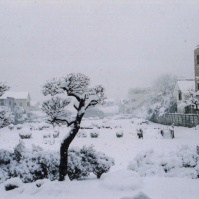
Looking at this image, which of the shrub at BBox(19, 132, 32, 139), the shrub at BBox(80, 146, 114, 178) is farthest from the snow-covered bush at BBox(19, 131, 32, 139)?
the shrub at BBox(80, 146, 114, 178)

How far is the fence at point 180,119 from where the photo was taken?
3616 centimetres

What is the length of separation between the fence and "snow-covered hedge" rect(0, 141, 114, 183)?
85.3ft

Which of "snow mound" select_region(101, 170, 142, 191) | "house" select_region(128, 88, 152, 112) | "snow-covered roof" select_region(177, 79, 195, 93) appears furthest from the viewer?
"house" select_region(128, 88, 152, 112)

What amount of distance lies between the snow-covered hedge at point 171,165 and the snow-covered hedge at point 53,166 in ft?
4.86

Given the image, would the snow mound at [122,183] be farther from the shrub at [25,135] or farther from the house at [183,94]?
the house at [183,94]

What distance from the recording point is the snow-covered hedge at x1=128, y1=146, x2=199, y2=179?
11711mm

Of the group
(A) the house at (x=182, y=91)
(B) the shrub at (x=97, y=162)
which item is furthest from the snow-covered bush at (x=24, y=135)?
(A) the house at (x=182, y=91)

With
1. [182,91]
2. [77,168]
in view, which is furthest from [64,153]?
[182,91]

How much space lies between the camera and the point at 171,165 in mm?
12227

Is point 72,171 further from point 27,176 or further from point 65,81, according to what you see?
point 65,81

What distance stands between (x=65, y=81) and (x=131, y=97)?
98.3 metres

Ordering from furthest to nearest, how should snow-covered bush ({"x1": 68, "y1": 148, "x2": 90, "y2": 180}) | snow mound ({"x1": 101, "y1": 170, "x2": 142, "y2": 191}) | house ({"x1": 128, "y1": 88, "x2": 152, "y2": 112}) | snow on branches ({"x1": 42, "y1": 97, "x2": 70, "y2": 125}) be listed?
house ({"x1": 128, "y1": 88, "x2": 152, "y2": 112}), snow-covered bush ({"x1": 68, "y1": 148, "x2": 90, "y2": 180}), snow on branches ({"x1": 42, "y1": 97, "x2": 70, "y2": 125}), snow mound ({"x1": 101, "y1": 170, "x2": 142, "y2": 191})

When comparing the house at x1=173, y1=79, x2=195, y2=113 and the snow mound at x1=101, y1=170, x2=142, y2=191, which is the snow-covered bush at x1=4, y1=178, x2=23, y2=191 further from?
the house at x1=173, y1=79, x2=195, y2=113

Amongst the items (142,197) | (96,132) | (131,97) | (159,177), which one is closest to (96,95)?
(159,177)
